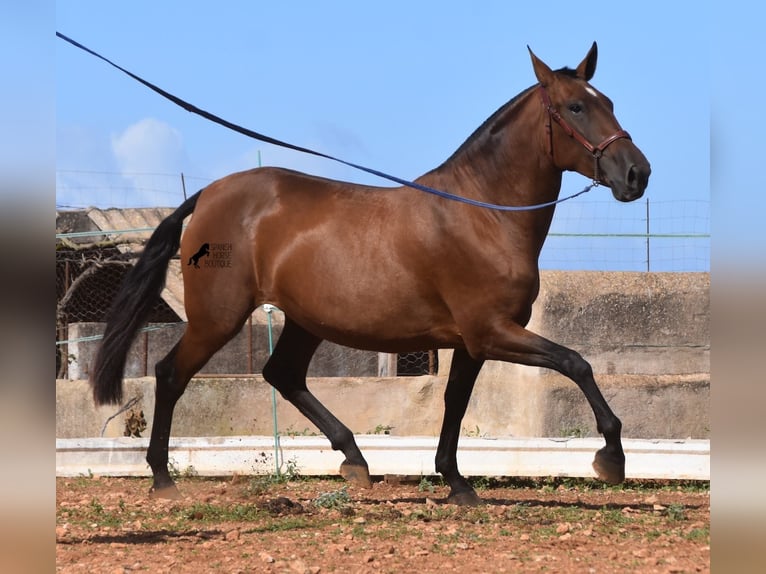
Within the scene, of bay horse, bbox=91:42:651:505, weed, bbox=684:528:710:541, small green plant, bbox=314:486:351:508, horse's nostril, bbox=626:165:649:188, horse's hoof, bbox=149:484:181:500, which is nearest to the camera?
weed, bbox=684:528:710:541

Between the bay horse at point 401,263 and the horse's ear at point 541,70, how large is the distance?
0.04 feet

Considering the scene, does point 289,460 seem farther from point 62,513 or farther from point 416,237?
point 416,237

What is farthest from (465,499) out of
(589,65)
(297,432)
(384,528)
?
(589,65)

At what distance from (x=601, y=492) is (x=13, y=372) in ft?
18.6

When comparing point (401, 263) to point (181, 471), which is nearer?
point (401, 263)

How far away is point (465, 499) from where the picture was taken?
21.4 ft

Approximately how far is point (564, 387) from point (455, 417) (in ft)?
6.34

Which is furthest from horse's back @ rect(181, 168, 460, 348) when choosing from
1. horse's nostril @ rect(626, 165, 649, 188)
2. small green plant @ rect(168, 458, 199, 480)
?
small green plant @ rect(168, 458, 199, 480)

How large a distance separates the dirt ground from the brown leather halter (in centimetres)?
207

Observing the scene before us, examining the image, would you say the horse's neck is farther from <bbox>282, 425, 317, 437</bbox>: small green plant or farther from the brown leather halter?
<bbox>282, 425, 317, 437</bbox>: small green plant

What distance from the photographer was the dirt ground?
4.55 m

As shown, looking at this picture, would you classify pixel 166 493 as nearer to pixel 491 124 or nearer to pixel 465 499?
pixel 465 499

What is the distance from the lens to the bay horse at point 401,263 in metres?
5.90

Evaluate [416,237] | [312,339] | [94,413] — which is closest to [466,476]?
[312,339]
